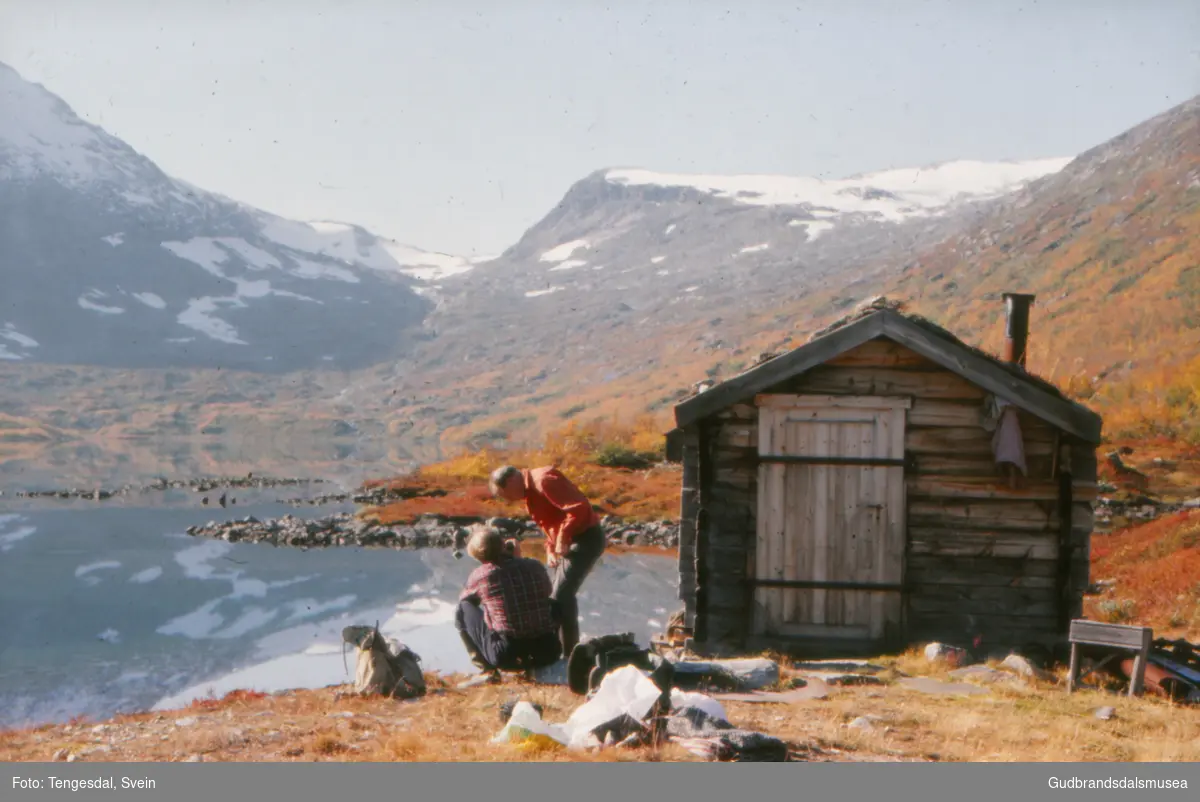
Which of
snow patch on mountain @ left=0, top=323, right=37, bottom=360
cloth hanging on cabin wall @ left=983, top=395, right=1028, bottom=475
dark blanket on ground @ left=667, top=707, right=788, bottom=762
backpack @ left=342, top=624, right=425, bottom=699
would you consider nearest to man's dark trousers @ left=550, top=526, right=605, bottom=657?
backpack @ left=342, top=624, right=425, bottom=699

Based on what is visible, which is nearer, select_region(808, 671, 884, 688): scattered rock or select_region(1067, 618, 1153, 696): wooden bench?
select_region(1067, 618, 1153, 696): wooden bench

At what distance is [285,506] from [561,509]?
3585 centimetres

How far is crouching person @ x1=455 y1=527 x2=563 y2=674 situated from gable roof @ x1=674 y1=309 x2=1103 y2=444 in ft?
9.55

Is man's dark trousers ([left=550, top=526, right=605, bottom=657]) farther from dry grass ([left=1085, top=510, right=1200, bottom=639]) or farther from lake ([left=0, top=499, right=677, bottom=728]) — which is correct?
dry grass ([left=1085, top=510, right=1200, bottom=639])

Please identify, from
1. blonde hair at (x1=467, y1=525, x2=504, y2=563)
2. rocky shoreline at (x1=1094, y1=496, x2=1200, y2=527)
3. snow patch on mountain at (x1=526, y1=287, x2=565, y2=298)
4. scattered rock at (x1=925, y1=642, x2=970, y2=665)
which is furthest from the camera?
snow patch on mountain at (x1=526, y1=287, x2=565, y2=298)

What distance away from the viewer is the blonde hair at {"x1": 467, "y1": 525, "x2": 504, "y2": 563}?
31.7ft

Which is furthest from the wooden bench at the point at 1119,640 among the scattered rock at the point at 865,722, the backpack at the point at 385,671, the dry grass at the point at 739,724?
the backpack at the point at 385,671

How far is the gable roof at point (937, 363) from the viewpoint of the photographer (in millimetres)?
11586

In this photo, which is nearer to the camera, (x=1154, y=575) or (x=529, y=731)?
(x=529, y=731)

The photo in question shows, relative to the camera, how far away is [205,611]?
24.0m

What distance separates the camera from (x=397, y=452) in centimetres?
8875

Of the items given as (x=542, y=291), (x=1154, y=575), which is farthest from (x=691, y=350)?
(x=1154, y=575)

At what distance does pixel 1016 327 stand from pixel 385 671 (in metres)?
7.50

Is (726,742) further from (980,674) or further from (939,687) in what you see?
(980,674)
